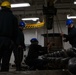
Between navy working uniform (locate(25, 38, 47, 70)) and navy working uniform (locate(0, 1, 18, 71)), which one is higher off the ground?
navy working uniform (locate(0, 1, 18, 71))

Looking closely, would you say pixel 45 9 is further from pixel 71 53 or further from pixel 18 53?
pixel 71 53

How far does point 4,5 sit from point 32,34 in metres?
12.5

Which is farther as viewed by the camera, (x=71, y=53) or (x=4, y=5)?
(x=4, y=5)

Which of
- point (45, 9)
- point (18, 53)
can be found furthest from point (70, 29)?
point (18, 53)

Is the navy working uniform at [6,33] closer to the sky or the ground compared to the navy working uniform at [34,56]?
closer to the sky

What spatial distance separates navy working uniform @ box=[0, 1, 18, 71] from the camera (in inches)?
208

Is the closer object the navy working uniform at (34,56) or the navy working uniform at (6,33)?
the navy working uniform at (6,33)

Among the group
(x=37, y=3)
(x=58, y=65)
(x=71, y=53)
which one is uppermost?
(x=37, y=3)

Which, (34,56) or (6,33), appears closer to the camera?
(6,33)

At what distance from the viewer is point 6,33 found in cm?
528

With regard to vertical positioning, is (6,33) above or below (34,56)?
above

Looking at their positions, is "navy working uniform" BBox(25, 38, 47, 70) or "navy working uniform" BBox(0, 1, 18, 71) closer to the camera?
Answer: "navy working uniform" BBox(0, 1, 18, 71)

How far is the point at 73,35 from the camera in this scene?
7797 mm

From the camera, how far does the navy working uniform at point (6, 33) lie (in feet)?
17.3
